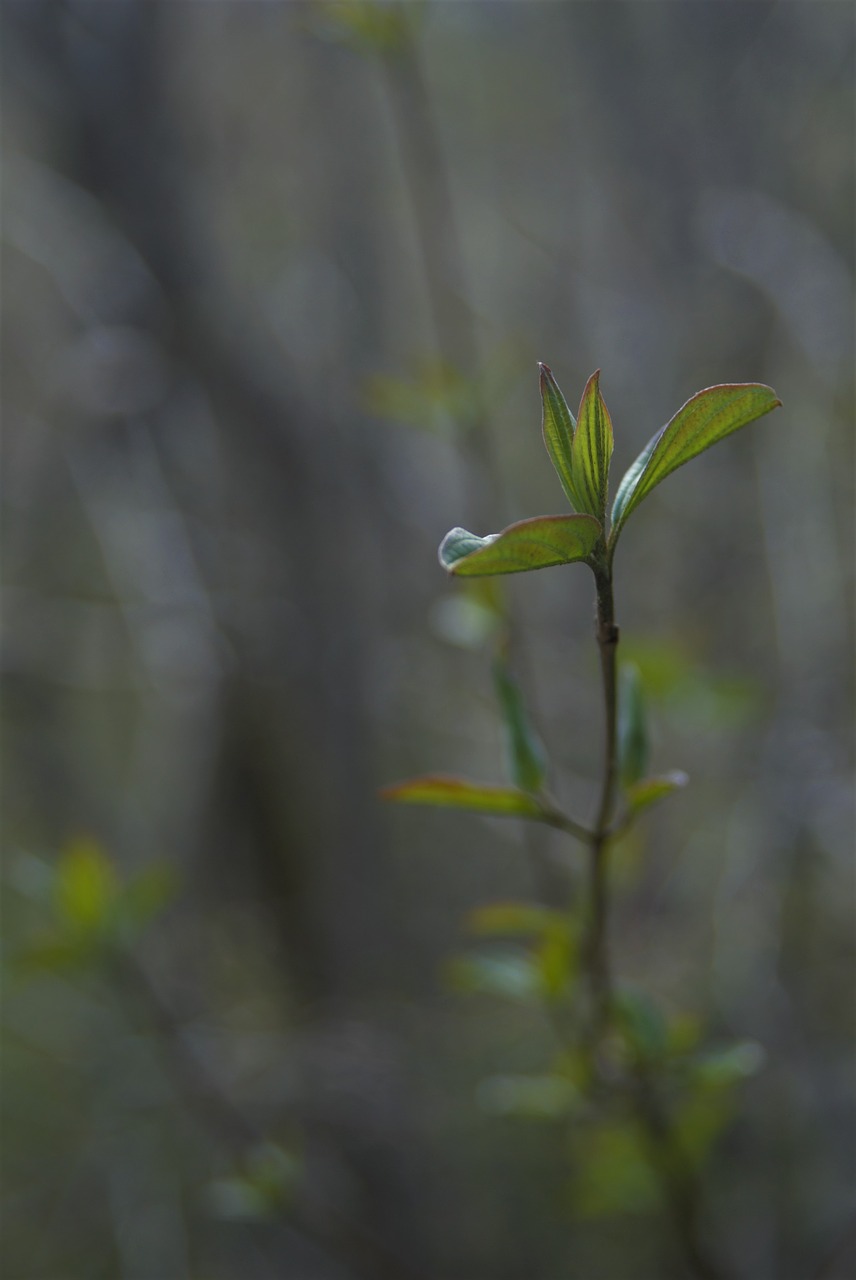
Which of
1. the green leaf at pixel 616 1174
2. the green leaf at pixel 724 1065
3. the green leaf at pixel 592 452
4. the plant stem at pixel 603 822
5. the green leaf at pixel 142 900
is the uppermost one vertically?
the green leaf at pixel 592 452

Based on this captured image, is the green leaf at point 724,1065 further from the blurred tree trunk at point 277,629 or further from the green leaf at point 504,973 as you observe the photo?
the blurred tree trunk at point 277,629

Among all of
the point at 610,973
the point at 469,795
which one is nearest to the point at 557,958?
the point at 610,973

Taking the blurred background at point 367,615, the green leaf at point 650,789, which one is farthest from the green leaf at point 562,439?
the blurred background at point 367,615

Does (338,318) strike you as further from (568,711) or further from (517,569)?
(517,569)

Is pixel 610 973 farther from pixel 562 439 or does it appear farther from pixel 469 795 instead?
pixel 562 439

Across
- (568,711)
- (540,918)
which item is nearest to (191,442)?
(568,711)

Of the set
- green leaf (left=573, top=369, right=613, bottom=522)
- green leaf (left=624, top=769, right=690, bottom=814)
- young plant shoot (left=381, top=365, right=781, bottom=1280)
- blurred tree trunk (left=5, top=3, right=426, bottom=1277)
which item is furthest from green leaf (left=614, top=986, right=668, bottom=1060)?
blurred tree trunk (left=5, top=3, right=426, bottom=1277)

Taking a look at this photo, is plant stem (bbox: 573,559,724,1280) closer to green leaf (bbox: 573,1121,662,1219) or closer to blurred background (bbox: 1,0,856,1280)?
green leaf (bbox: 573,1121,662,1219)
